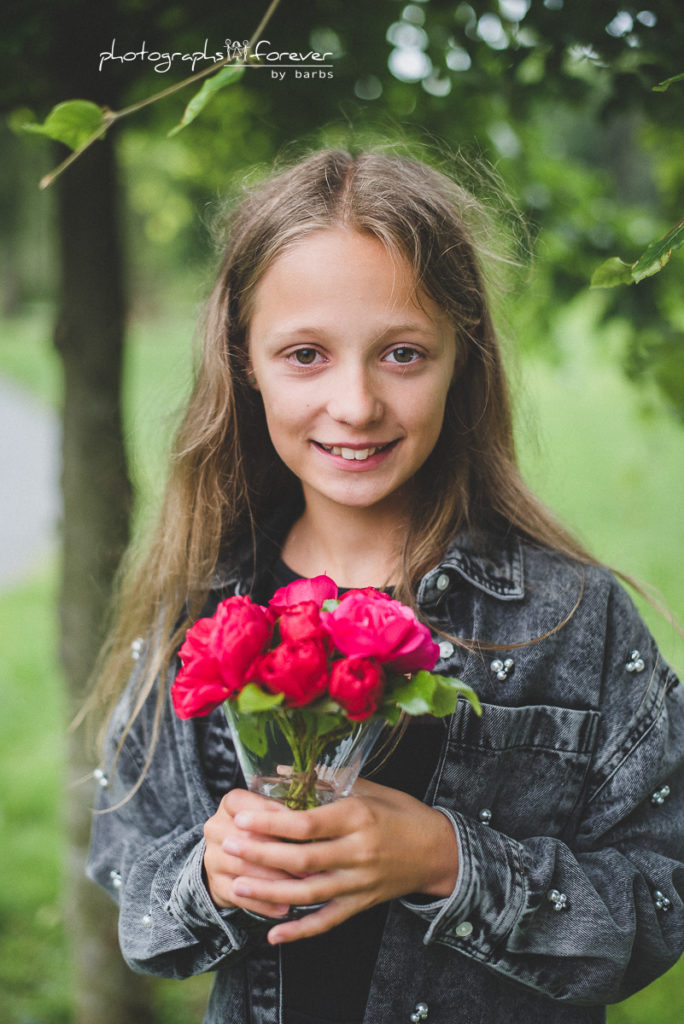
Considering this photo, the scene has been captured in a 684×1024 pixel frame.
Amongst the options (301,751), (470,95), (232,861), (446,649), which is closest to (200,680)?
(301,751)

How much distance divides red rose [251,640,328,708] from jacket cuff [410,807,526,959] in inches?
24.1

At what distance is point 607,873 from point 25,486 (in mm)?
10449

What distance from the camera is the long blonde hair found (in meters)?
1.83

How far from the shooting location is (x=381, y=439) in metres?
1.72

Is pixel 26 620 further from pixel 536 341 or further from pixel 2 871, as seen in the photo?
pixel 536 341

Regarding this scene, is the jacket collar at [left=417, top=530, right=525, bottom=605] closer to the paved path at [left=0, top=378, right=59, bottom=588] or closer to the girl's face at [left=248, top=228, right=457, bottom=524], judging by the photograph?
the girl's face at [left=248, top=228, right=457, bottom=524]

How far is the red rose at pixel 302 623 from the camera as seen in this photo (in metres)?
1.20

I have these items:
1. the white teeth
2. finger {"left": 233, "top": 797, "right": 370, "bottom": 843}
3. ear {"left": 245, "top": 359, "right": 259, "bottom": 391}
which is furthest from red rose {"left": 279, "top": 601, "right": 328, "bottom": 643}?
ear {"left": 245, "top": 359, "right": 259, "bottom": 391}

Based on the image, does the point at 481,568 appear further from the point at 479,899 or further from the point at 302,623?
the point at 302,623

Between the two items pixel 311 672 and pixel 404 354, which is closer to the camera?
pixel 311 672

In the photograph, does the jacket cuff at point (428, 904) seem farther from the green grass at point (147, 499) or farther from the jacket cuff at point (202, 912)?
the green grass at point (147, 499)

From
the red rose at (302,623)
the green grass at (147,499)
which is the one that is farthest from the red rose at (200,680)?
the green grass at (147,499)

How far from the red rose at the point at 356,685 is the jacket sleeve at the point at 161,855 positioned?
0.69 meters

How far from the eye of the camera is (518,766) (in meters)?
1.82
